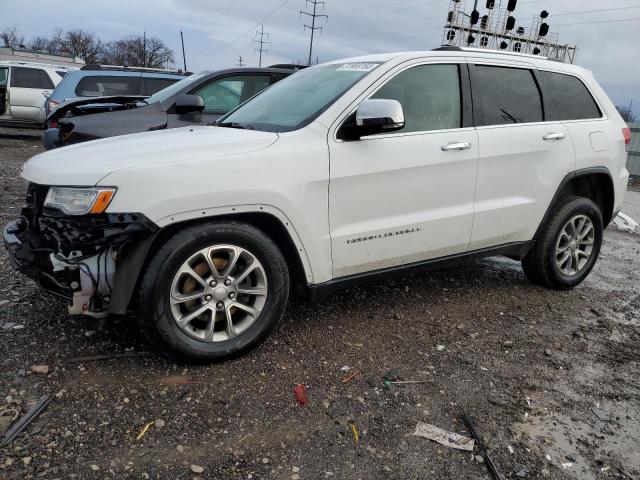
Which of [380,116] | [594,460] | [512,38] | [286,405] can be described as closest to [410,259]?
[380,116]

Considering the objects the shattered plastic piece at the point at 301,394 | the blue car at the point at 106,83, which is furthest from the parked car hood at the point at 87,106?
the shattered plastic piece at the point at 301,394

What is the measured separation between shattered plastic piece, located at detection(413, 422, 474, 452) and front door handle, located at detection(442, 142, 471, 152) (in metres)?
1.87

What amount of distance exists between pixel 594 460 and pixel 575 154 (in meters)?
2.68

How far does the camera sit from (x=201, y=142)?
3.18 metres

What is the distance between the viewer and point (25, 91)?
49.8ft

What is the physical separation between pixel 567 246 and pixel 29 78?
1547 centimetres

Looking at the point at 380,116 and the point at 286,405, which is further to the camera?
the point at 380,116

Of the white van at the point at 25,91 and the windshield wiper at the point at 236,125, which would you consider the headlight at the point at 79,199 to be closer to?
the windshield wiper at the point at 236,125

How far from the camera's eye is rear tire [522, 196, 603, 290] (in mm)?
4535

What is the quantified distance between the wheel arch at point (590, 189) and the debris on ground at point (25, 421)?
Result: 146 inches

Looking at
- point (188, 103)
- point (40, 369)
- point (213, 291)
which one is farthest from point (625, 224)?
point (40, 369)

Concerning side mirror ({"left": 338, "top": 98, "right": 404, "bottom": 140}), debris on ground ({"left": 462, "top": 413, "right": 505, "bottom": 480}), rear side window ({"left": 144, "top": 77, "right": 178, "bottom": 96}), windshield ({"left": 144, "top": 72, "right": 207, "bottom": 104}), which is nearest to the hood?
side mirror ({"left": 338, "top": 98, "right": 404, "bottom": 140})

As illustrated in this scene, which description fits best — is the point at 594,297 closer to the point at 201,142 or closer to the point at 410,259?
the point at 410,259

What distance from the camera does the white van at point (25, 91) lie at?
15.1 metres
